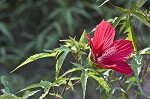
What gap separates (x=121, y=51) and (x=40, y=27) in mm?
2229

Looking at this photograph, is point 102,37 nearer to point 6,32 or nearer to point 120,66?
point 120,66

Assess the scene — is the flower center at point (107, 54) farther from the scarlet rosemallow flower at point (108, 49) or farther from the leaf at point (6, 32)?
the leaf at point (6, 32)

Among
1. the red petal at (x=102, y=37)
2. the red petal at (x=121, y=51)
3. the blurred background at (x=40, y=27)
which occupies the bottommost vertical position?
Result: the red petal at (x=121, y=51)

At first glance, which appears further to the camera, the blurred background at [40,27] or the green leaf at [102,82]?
the blurred background at [40,27]

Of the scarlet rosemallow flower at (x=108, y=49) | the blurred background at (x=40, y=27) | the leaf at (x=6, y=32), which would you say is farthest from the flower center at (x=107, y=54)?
the leaf at (x=6, y=32)

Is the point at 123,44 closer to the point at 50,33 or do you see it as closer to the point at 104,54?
the point at 104,54

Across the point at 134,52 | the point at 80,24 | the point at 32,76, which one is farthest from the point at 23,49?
the point at 134,52

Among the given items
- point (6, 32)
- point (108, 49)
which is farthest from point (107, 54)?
point (6, 32)

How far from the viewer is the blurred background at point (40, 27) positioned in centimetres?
287

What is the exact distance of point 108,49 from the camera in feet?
2.69

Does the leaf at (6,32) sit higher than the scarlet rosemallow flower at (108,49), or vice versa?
the leaf at (6,32)

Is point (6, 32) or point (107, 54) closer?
point (107, 54)

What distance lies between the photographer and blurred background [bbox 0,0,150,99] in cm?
287

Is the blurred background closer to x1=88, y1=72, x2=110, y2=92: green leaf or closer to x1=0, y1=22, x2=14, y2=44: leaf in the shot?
x1=0, y1=22, x2=14, y2=44: leaf
